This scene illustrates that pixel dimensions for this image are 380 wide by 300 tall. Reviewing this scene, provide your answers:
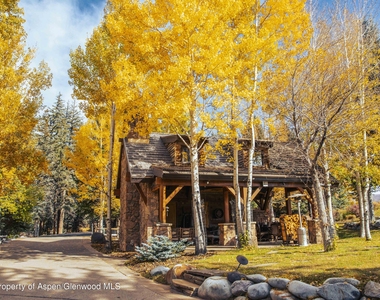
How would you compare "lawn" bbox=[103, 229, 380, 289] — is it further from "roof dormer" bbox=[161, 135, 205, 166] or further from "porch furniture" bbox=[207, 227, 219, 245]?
"roof dormer" bbox=[161, 135, 205, 166]

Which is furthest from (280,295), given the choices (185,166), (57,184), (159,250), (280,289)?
(57,184)

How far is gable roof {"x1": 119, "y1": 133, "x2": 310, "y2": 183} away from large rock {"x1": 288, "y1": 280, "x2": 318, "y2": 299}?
7.83 metres

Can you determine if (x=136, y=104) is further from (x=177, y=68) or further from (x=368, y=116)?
(x=368, y=116)

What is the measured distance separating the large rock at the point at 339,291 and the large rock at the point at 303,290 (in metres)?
0.10

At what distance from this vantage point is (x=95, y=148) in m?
19.7

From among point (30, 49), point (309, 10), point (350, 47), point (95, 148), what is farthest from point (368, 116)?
point (95, 148)

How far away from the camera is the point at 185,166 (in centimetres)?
1496

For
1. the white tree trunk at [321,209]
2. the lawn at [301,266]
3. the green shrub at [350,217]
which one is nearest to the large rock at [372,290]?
the lawn at [301,266]

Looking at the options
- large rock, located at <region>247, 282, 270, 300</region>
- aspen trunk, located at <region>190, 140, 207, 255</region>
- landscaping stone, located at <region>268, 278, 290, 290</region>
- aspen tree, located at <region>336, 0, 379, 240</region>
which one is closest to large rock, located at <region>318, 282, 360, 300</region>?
landscaping stone, located at <region>268, 278, 290, 290</region>

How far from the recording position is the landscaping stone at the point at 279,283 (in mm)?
5192

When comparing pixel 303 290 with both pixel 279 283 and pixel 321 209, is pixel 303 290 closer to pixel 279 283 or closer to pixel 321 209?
pixel 279 283

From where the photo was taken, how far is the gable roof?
13180mm

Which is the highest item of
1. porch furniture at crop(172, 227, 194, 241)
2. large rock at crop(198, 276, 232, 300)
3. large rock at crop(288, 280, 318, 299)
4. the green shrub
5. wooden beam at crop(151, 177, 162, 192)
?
wooden beam at crop(151, 177, 162, 192)

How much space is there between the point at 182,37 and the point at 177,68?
1.32 meters
